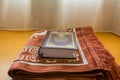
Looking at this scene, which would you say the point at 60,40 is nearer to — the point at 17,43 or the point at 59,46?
the point at 59,46

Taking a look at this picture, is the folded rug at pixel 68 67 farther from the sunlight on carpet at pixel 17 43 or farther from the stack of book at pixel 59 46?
the sunlight on carpet at pixel 17 43

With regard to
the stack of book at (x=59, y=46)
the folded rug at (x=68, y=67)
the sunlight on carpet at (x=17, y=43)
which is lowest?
the sunlight on carpet at (x=17, y=43)

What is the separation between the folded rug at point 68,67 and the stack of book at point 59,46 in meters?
0.03

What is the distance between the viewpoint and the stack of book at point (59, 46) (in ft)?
2.97

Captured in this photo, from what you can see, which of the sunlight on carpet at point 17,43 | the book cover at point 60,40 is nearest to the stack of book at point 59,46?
the book cover at point 60,40

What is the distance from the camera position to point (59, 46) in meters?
1.04

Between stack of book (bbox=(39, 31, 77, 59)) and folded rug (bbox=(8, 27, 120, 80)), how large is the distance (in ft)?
→ 0.10

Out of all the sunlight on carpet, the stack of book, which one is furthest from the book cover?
the sunlight on carpet

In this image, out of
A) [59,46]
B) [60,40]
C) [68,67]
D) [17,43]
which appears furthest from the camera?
[17,43]

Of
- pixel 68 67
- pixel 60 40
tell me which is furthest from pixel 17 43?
pixel 68 67

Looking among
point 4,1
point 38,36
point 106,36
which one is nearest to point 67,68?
point 38,36

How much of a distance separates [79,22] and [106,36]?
0.97 feet

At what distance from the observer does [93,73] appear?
2.52 feet

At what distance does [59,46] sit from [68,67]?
0.82 ft
